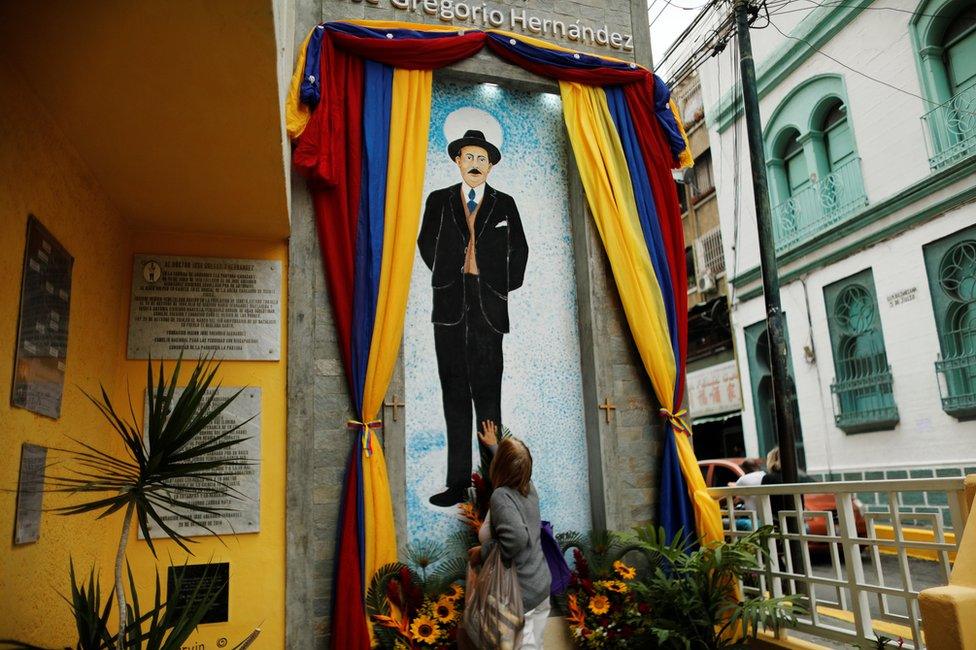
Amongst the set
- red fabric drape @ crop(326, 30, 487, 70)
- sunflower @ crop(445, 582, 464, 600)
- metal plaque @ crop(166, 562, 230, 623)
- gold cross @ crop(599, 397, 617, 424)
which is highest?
red fabric drape @ crop(326, 30, 487, 70)

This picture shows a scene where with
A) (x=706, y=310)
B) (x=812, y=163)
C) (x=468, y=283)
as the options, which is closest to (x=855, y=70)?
(x=812, y=163)

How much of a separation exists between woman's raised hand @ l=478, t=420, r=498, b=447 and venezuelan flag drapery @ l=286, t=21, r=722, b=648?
1.01 meters

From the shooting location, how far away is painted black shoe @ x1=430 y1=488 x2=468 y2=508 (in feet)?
18.7

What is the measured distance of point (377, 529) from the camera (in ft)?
16.6

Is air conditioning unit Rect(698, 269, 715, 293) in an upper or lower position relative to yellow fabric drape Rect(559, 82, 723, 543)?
upper

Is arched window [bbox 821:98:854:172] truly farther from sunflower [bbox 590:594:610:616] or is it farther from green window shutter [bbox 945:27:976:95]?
sunflower [bbox 590:594:610:616]

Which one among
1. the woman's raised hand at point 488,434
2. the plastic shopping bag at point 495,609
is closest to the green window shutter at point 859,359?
the woman's raised hand at point 488,434

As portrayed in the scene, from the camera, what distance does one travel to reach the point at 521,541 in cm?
394

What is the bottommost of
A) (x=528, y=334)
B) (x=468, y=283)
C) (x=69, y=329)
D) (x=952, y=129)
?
(x=69, y=329)

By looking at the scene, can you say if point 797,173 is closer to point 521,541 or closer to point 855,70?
point 855,70

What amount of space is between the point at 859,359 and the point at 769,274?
4.34 meters

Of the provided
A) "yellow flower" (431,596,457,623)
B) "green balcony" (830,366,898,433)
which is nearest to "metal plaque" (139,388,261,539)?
"yellow flower" (431,596,457,623)

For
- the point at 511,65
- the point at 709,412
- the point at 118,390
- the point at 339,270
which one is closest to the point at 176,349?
the point at 118,390

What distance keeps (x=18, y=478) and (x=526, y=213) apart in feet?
15.1
